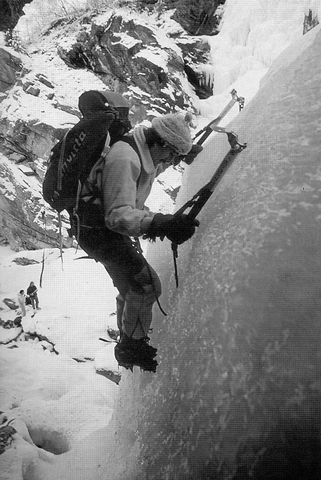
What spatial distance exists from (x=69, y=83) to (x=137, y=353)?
14.2 m

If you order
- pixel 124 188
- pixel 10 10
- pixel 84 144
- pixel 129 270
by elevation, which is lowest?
pixel 129 270

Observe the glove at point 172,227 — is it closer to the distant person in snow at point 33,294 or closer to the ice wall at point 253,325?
the ice wall at point 253,325

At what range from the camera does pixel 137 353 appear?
184 cm

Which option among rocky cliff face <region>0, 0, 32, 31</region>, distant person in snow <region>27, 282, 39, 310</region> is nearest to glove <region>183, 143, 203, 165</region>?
distant person in snow <region>27, 282, 39, 310</region>

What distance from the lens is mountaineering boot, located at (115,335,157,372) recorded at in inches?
71.6

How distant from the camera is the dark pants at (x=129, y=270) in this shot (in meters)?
1.79

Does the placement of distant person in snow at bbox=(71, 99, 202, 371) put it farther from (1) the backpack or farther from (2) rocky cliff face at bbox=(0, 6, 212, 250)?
(2) rocky cliff face at bbox=(0, 6, 212, 250)

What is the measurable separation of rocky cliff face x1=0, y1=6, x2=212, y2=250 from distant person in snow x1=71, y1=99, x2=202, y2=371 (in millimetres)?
11013

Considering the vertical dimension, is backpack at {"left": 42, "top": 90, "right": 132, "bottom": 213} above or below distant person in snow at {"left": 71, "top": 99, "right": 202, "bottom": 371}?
above

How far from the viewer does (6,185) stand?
13.9 m

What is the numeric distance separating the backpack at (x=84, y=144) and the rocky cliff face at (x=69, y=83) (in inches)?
434

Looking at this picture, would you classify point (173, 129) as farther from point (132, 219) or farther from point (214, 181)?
point (132, 219)

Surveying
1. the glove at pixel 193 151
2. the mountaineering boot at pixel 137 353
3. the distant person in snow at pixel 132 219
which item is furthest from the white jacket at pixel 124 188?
the mountaineering boot at pixel 137 353

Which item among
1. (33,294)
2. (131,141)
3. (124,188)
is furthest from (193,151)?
(33,294)
